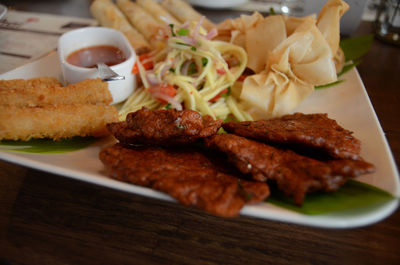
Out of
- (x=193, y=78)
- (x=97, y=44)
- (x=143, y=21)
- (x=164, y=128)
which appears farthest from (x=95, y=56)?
(x=164, y=128)

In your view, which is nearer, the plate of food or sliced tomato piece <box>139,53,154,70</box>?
the plate of food

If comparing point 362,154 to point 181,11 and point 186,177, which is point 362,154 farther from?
point 181,11

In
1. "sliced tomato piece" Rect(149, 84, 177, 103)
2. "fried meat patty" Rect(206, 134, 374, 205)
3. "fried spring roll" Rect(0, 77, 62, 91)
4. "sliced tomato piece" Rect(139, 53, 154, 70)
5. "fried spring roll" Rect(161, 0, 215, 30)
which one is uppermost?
"fried spring roll" Rect(161, 0, 215, 30)

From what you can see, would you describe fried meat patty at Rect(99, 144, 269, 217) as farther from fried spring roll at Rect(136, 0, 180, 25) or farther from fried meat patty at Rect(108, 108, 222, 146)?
fried spring roll at Rect(136, 0, 180, 25)

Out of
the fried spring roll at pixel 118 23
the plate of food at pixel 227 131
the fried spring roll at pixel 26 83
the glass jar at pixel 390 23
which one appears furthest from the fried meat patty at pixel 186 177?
the glass jar at pixel 390 23

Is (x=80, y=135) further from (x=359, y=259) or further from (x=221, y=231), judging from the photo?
(x=359, y=259)

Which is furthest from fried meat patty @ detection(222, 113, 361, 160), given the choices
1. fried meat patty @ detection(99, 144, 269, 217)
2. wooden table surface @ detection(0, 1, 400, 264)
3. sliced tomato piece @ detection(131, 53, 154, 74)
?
sliced tomato piece @ detection(131, 53, 154, 74)

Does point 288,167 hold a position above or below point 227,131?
above
